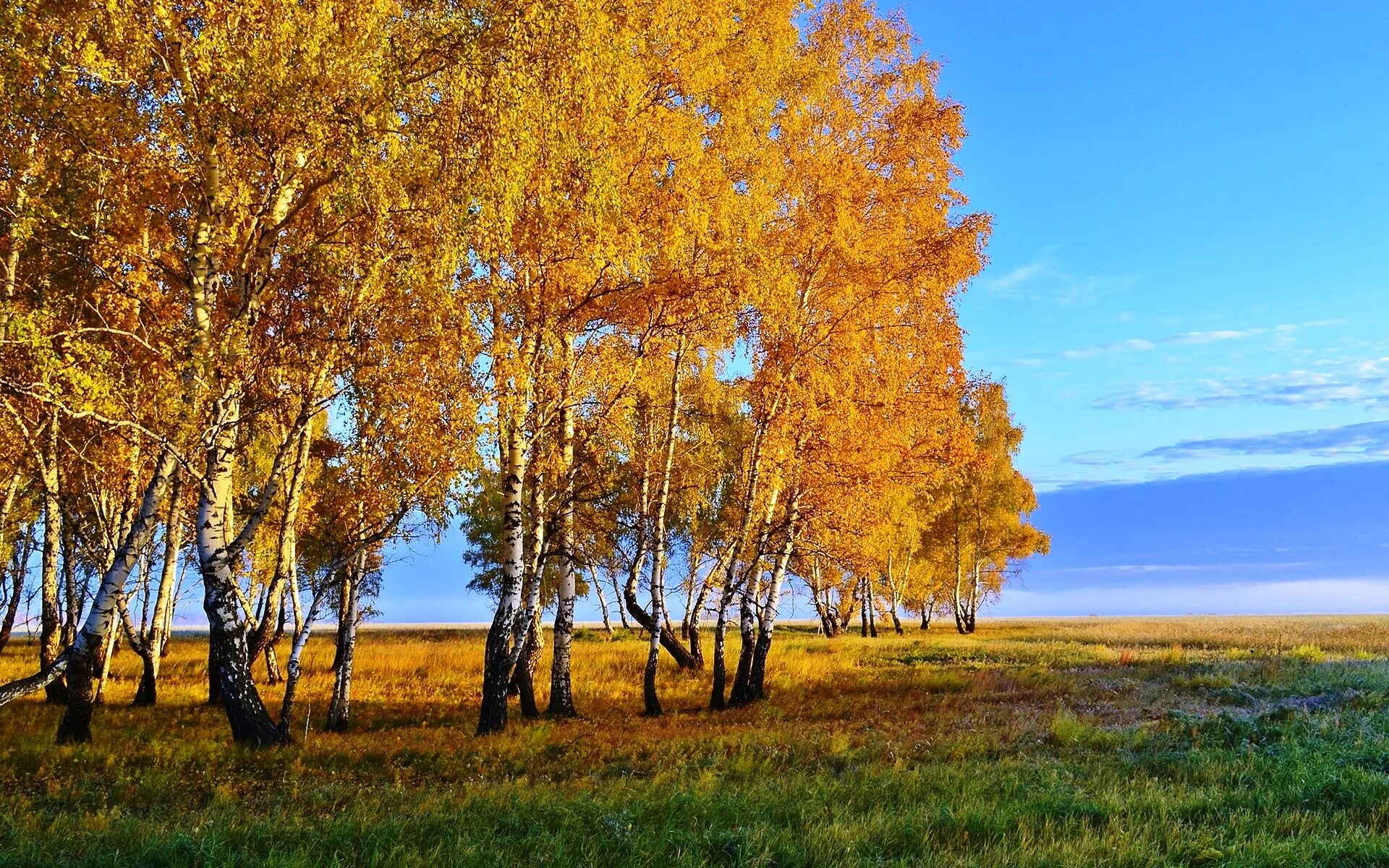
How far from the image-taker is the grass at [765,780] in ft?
23.8

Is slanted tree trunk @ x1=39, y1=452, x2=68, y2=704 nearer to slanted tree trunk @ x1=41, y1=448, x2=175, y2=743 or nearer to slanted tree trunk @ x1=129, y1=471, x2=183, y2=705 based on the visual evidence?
slanted tree trunk @ x1=129, y1=471, x2=183, y2=705

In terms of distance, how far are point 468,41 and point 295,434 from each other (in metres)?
7.07

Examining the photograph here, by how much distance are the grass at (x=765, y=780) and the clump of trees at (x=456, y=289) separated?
1.75 meters

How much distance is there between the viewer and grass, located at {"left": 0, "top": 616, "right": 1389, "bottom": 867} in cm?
726

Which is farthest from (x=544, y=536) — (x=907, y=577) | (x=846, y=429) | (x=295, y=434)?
(x=907, y=577)

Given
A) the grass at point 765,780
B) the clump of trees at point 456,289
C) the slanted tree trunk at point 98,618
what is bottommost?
the grass at point 765,780

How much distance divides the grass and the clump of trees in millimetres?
1748

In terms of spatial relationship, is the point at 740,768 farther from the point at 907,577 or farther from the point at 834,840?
the point at 907,577

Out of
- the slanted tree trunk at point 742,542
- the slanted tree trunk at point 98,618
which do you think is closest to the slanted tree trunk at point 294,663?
A: the slanted tree trunk at point 98,618

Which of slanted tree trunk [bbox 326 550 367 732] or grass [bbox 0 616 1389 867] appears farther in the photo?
slanted tree trunk [bbox 326 550 367 732]

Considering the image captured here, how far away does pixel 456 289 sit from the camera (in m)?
13.7

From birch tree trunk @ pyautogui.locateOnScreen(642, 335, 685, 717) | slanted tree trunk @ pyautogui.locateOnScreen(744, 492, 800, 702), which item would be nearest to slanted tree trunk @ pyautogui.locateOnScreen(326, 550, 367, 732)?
birch tree trunk @ pyautogui.locateOnScreen(642, 335, 685, 717)

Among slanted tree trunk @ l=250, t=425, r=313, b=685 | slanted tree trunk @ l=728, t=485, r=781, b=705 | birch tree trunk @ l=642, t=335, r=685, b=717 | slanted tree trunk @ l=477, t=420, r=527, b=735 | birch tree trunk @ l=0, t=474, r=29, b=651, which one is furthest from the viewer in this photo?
birch tree trunk @ l=0, t=474, r=29, b=651

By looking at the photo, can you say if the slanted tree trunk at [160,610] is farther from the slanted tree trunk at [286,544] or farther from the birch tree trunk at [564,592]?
the birch tree trunk at [564,592]
